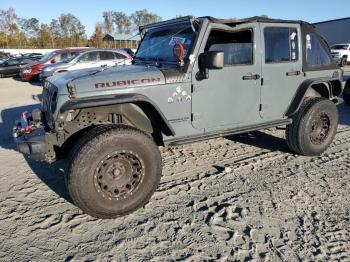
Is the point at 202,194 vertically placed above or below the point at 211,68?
below

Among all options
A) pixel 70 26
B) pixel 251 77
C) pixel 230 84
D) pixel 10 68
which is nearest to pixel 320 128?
pixel 251 77

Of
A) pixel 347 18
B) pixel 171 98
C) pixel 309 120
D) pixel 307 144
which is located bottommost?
pixel 307 144

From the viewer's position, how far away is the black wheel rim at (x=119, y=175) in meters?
3.44

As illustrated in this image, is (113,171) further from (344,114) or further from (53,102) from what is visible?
(344,114)

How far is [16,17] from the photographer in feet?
193

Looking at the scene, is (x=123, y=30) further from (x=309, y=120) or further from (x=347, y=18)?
(x=309, y=120)

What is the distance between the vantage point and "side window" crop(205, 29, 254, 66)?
402cm

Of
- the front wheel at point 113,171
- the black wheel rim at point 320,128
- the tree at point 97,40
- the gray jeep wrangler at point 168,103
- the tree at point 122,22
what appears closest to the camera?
the front wheel at point 113,171

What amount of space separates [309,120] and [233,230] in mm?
2524

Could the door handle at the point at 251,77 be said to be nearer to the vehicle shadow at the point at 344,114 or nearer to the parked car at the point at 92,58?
the vehicle shadow at the point at 344,114

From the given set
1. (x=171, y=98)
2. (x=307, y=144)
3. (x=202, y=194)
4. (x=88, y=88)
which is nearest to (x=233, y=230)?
(x=202, y=194)

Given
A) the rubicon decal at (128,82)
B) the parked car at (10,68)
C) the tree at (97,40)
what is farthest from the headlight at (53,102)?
the tree at (97,40)

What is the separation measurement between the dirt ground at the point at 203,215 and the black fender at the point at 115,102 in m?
1.04

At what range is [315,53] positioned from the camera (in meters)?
5.11
